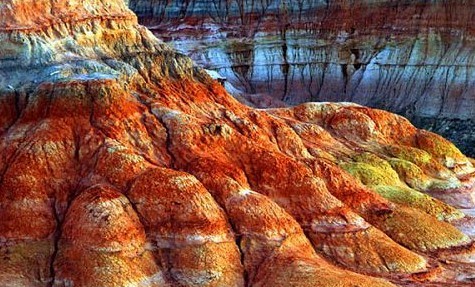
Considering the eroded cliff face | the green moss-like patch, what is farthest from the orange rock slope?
the eroded cliff face

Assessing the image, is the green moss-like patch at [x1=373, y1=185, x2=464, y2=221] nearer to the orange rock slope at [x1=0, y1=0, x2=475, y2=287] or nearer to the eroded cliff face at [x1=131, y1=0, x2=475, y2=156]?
the orange rock slope at [x1=0, y1=0, x2=475, y2=287]

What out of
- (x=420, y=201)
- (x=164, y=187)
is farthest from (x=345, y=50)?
(x=164, y=187)

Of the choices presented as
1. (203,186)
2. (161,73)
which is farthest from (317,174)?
(161,73)

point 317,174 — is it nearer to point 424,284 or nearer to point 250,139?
point 250,139

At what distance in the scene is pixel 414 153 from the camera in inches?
1635

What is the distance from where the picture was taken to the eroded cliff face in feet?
213

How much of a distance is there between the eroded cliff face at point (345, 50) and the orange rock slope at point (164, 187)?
26925 millimetres

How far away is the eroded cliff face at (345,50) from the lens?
2557 inches

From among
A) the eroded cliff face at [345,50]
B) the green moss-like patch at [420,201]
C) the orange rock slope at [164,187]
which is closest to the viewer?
the orange rock slope at [164,187]

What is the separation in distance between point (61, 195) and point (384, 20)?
4856 cm

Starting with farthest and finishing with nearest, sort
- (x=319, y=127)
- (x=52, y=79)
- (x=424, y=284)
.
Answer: (x=319, y=127) → (x=52, y=79) → (x=424, y=284)

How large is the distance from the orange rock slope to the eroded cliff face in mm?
26925

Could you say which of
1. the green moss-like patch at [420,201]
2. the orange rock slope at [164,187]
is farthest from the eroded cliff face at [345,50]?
the orange rock slope at [164,187]

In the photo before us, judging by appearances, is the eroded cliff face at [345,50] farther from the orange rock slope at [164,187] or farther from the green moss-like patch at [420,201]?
the orange rock slope at [164,187]
